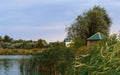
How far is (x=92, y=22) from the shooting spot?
170 ft

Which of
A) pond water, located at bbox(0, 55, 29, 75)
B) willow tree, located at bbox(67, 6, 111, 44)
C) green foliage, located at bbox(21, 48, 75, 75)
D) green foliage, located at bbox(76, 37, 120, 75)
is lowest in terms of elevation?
pond water, located at bbox(0, 55, 29, 75)

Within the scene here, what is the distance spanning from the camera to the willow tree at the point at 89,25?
5072 cm

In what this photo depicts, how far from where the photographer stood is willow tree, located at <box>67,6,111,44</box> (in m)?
50.7

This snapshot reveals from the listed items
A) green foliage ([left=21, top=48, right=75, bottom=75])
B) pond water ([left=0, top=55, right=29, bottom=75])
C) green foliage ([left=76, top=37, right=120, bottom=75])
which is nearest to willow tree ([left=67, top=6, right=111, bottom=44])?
pond water ([left=0, top=55, right=29, bottom=75])

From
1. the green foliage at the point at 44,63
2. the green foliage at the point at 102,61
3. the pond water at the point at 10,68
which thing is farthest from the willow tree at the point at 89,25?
the green foliage at the point at 102,61

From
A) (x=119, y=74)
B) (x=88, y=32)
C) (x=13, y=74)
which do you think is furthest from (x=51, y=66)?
(x=88, y=32)

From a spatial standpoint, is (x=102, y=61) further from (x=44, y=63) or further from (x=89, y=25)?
(x=89, y=25)

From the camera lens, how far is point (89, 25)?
167 feet

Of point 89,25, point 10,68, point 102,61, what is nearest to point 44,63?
point 10,68

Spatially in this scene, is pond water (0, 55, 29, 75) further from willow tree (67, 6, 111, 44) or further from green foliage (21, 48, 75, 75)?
willow tree (67, 6, 111, 44)

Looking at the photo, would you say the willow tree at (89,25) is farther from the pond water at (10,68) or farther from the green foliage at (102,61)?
the green foliage at (102,61)

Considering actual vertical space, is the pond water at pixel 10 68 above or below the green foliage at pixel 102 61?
below

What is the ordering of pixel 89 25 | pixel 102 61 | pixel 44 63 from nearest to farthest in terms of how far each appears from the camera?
pixel 102 61 → pixel 44 63 → pixel 89 25

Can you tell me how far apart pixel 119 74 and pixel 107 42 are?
4.52 feet
